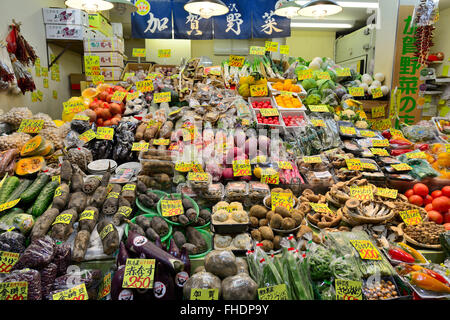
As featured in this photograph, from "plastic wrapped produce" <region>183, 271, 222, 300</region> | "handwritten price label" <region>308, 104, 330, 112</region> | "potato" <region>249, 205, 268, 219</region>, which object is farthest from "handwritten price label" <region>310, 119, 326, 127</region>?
"plastic wrapped produce" <region>183, 271, 222, 300</region>

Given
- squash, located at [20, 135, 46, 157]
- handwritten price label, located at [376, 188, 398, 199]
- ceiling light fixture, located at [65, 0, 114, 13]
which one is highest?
ceiling light fixture, located at [65, 0, 114, 13]

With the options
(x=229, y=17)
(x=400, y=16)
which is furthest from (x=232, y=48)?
(x=400, y=16)

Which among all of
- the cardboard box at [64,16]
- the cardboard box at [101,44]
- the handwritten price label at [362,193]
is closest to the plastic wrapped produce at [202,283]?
the handwritten price label at [362,193]

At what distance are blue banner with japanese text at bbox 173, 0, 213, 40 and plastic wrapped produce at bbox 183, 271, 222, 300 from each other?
746 cm

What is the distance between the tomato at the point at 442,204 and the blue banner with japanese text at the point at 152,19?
7371 mm

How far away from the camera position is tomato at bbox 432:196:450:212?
236 cm

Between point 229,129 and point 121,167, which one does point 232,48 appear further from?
point 121,167

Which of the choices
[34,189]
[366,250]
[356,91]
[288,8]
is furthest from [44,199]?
[288,8]

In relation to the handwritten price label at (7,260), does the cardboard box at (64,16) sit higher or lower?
higher

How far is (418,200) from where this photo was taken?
98.9 inches

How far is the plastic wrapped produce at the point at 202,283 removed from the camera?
147 cm

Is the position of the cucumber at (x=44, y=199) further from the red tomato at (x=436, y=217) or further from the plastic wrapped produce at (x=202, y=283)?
the red tomato at (x=436, y=217)

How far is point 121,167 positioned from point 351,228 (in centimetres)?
225

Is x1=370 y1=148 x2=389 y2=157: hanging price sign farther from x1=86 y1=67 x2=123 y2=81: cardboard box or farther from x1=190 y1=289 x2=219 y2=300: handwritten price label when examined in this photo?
x1=86 y1=67 x2=123 y2=81: cardboard box
